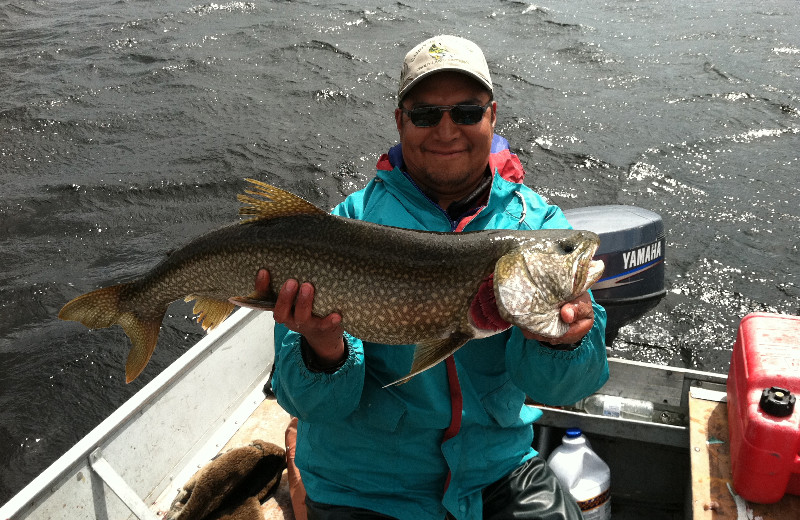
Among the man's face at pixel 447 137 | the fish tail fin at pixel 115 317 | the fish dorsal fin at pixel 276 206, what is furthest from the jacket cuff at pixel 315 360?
the man's face at pixel 447 137

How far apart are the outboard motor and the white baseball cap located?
2.43 metres

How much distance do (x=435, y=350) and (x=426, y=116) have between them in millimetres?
1298

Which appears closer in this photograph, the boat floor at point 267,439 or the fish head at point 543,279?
the fish head at point 543,279

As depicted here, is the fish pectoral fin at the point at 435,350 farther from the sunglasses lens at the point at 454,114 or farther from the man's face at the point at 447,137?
the sunglasses lens at the point at 454,114

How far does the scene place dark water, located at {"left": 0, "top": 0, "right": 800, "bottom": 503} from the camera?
8727mm

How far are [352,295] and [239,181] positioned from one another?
9.33m

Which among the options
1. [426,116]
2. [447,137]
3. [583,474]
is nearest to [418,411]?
[447,137]

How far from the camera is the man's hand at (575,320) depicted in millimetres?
2850

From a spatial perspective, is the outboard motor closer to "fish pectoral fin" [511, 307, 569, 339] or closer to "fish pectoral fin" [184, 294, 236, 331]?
"fish pectoral fin" [511, 307, 569, 339]

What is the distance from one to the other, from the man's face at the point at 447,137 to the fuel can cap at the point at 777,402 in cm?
195

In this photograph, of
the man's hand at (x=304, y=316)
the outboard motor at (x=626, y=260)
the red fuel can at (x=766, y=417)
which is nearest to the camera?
the man's hand at (x=304, y=316)

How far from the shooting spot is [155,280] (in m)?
3.47

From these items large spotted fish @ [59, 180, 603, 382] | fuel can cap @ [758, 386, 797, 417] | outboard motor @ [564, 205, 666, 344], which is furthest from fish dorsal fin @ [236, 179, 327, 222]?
outboard motor @ [564, 205, 666, 344]

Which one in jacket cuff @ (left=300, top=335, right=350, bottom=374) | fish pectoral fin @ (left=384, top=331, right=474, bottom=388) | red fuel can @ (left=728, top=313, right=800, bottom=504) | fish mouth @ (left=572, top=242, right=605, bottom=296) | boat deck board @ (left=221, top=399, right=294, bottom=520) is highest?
fish mouth @ (left=572, top=242, right=605, bottom=296)
